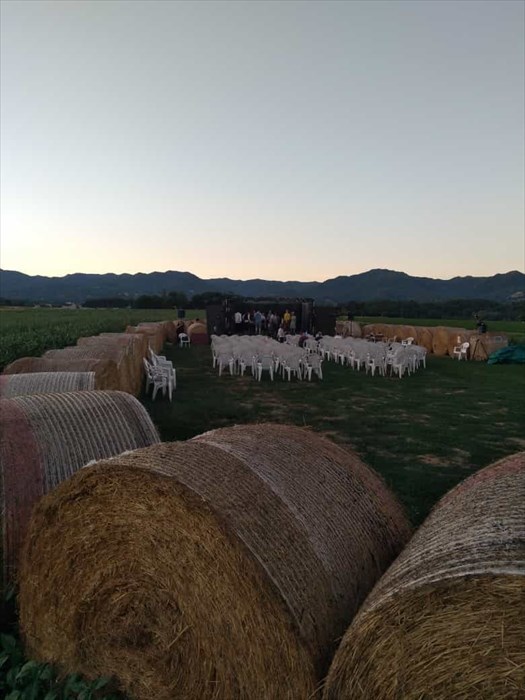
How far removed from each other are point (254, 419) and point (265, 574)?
8.96 metres

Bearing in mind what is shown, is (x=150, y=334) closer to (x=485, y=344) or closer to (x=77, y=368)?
(x=77, y=368)

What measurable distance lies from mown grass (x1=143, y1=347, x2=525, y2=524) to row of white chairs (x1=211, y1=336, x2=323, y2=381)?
0.53 m

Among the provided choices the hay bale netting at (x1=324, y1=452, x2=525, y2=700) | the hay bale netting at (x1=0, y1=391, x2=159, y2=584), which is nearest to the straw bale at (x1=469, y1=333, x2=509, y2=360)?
the hay bale netting at (x1=0, y1=391, x2=159, y2=584)

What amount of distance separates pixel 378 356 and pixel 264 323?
17.7 m

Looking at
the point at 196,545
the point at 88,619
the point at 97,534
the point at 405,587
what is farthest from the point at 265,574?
the point at 88,619

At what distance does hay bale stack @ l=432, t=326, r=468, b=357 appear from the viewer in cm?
2725

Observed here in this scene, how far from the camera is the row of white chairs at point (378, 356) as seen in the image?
1902 cm

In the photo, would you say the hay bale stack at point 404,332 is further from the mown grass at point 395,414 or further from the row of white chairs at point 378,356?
the mown grass at point 395,414

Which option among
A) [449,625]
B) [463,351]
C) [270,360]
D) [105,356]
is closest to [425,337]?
[463,351]

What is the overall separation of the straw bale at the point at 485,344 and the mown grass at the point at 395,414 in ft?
17.0

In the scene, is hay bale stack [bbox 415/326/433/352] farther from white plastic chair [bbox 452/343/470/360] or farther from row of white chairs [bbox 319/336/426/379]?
row of white chairs [bbox 319/336/426/379]

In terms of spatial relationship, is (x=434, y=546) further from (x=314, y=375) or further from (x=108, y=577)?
(x=314, y=375)

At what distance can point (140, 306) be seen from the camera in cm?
8831

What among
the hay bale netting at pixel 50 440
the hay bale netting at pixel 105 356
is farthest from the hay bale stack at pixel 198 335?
the hay bale netting at pixel 50 440
